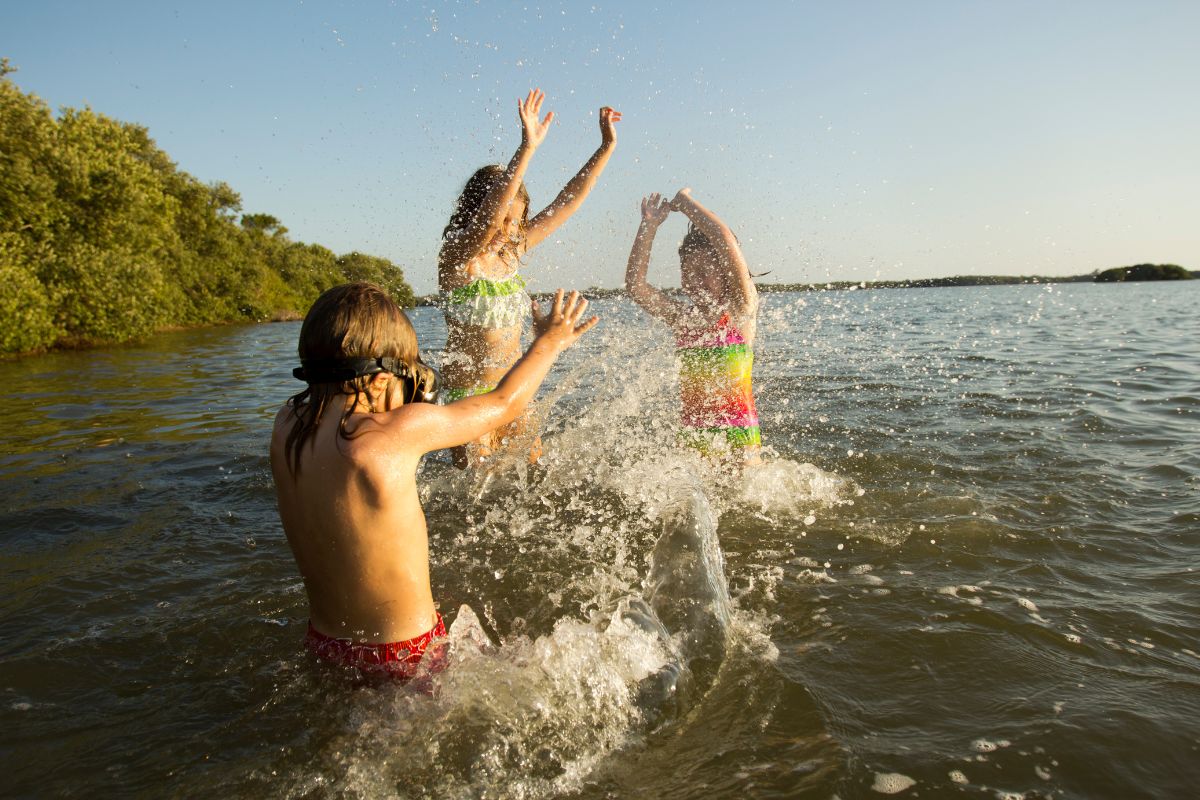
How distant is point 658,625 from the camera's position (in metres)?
3.06

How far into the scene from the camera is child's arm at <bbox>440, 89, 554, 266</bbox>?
4.16 meters

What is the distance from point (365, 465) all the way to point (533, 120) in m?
2.71

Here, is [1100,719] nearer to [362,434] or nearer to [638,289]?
[362,434]

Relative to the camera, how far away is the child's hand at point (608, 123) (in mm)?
4930

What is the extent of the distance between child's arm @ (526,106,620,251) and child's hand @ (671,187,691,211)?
0.58 m

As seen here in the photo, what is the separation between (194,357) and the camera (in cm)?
1827

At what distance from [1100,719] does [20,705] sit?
4.12 m

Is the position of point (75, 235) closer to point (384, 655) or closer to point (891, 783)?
point (384, 655)

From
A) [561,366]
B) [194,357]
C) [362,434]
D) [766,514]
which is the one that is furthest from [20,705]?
[194,357]

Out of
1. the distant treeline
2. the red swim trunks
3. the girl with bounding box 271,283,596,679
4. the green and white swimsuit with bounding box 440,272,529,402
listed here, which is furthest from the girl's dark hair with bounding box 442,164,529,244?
the distant treeline

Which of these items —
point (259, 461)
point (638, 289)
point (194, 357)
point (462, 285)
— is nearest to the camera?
point (462, 285)

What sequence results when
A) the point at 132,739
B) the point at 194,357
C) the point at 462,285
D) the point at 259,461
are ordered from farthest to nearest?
1. the point at 194,357
2. the point at 259,461
3. the point at 462,285
4. the point at 132,739

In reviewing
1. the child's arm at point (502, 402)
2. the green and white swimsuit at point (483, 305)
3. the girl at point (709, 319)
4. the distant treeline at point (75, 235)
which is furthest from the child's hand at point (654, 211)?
the distant treeline at point (75, 235)

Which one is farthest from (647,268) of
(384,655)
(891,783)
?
(891,783)
